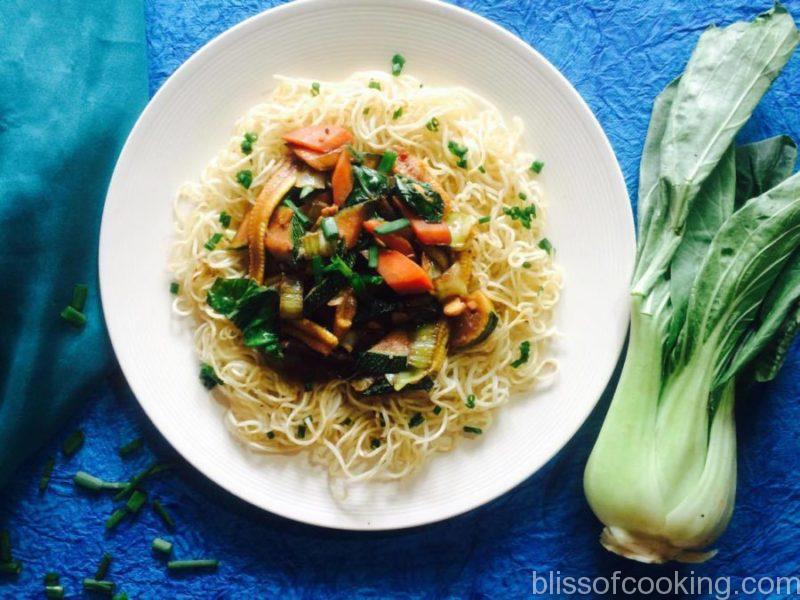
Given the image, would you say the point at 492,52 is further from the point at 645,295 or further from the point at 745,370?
the point at 745,370

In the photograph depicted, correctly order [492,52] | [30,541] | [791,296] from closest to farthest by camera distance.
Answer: [791,296] → [492,52] → [30,541]

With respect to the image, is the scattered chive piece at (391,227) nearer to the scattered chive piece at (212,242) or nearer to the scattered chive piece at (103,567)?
the scattered chive piece at (212,242)

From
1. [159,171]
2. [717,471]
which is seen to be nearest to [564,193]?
[717,471]

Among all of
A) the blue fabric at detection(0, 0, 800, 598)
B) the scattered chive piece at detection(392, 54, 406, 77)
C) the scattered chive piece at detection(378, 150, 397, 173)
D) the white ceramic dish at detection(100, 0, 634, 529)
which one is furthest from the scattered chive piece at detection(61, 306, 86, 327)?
the scattered chive piece at detection(392, 54, 406, 77)

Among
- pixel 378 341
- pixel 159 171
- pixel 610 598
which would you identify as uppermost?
pixel 159 171

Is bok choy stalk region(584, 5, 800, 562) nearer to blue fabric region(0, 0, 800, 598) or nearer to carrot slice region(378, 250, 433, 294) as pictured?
blue fabric region(0, 0, 800, 598)

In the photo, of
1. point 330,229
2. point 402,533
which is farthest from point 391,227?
Answer: point 402,533

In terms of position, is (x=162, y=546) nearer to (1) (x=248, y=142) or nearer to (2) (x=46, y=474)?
(2) (x=46, y=474)

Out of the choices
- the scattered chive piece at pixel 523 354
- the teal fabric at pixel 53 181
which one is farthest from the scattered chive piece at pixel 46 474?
the scattered chive piece at pixel 523 354
